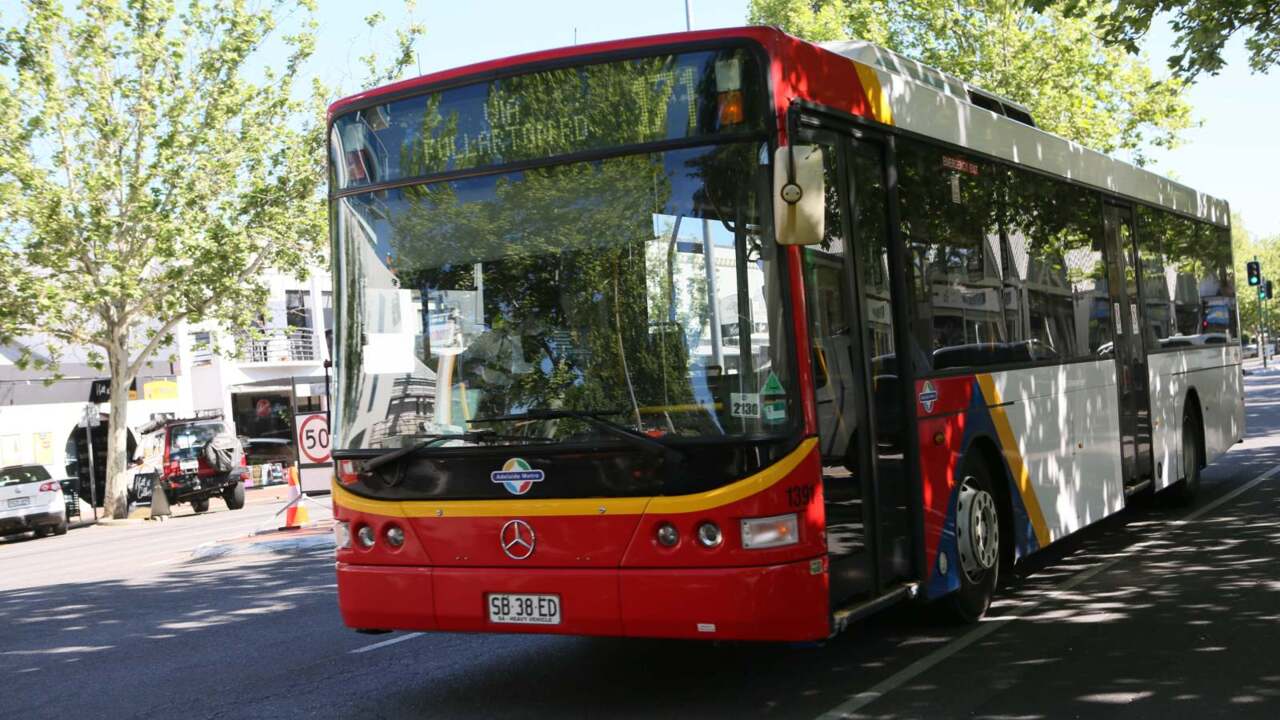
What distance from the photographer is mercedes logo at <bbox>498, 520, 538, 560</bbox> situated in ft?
21.5

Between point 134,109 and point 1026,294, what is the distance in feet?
74.5

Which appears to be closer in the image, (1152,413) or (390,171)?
(390,171)

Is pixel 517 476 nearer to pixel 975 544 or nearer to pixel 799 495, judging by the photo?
pixel 799 495

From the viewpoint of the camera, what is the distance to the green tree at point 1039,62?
3638 centimetres

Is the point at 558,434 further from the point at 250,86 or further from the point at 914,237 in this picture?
the point at 250,86

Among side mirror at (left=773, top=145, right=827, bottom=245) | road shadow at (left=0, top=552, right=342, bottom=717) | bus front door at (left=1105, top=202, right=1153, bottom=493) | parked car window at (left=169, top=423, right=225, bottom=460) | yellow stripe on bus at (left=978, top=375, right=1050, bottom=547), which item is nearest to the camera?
side mirror at (left=773, top=145, right=827, bottom=245)

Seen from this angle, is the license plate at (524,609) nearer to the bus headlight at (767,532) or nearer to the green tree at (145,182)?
the bus headlight at (767,532)

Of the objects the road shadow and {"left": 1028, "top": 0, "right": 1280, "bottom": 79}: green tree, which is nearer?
the road shadow

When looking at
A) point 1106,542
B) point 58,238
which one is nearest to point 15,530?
point 58,238

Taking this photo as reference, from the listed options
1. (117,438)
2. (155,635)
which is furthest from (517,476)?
(117,438)

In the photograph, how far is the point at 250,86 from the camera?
2869 cm

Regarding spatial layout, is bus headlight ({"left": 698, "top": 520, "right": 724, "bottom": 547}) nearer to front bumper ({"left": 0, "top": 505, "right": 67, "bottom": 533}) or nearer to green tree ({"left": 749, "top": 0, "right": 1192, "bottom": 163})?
front bumper ({"left": 0, "top": 505, "right": 67, "bottom": 533})

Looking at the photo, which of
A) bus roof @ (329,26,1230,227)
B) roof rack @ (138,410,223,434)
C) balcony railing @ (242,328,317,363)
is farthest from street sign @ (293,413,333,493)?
balcony railing @ (242,328,317,363)

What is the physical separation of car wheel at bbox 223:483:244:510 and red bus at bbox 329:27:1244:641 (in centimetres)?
2587
